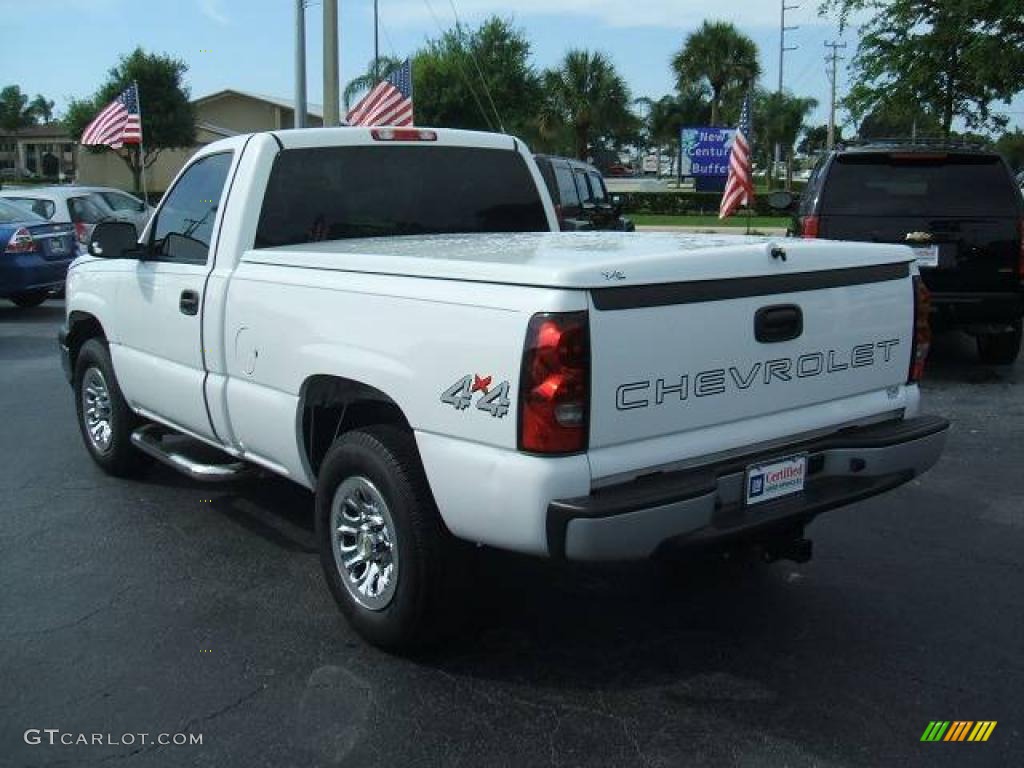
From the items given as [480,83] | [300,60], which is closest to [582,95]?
[480,83]

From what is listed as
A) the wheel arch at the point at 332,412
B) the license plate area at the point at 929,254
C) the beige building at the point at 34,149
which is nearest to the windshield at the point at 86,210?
the license plate area at the point at 929,254

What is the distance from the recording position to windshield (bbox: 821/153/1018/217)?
8383 millimetres

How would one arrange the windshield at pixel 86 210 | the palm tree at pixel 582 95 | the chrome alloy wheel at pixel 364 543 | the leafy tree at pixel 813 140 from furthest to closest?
the leafy tree at pixel 813 140
the palm tree at pixel 582 95
the windshield at pixel 86 210
the chrome alloy wheel at pixel 364 543

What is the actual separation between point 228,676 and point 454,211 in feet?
8.44

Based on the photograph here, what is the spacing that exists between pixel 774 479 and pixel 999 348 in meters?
6.81

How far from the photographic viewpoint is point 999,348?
929cm

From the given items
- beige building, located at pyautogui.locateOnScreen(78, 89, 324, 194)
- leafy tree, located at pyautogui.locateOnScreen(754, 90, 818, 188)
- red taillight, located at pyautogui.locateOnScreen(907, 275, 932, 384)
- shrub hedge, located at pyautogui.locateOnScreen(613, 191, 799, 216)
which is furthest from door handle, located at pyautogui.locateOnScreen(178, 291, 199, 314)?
leafy tree, located at pyautogui.locateOnScreen(754, 90, 818, 188)

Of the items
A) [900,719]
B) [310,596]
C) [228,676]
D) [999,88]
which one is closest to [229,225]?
[310,596]

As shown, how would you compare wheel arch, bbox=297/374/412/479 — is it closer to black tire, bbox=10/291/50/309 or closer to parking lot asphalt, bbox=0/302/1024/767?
parking lot asphalt, bbox=0/302/1024/767

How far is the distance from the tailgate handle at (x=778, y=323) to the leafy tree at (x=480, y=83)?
136 feet

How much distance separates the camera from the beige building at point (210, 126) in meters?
54.4

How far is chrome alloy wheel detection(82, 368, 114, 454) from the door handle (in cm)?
145

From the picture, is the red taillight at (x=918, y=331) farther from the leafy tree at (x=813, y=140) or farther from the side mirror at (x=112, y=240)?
the leafy tree at (x=813, y=140)

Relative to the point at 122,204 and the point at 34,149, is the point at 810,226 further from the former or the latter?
the point at 34,149
